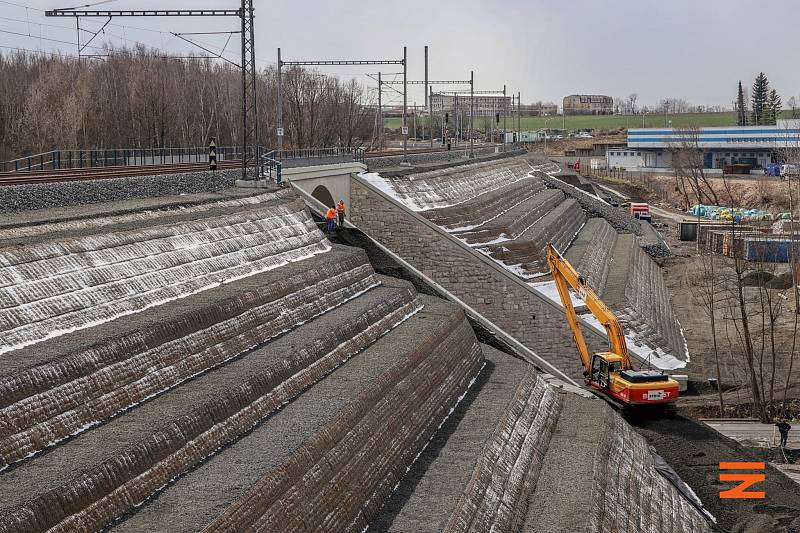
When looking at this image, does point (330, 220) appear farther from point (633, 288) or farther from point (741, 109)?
point (741, 109)

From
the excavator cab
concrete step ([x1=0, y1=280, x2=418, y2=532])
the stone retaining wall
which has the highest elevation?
concrete step ([x1=0, y1=280, x2=418, y2=532])

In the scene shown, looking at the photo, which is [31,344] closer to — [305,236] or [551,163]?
[305,236]

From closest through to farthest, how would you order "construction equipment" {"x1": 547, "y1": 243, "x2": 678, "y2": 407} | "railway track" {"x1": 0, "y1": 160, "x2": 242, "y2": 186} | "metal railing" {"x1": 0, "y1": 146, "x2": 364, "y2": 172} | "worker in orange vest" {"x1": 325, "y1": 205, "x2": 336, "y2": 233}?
"construction equipment" {"x1": 547, "y1": 243, "x2": 678, "y2": 407} < "railway track" {"x1": 0, "y1": 160, "x2": 242, "y2": 186} < "worker in orange vest" {"x1": 325, "y1": 205, "x2": 336, "y2": 233} < "metal railing" {"x1": 0, "y1": 146, "x2": 364, "y2": 172}

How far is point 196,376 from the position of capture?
18484mm

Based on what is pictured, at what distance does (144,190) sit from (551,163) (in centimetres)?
6674

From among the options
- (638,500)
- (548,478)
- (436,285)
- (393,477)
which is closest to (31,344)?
(393,477)

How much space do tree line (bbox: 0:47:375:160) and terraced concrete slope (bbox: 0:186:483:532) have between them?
33159 mm

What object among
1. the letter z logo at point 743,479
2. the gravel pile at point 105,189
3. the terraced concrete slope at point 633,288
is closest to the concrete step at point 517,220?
the terraced concrete slope at point 633,288

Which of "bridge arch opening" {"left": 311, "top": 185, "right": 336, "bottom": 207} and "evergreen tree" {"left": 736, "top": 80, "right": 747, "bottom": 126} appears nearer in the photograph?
"bridge arch opening" {"left": 311, "top": 185, "right": 336, "bottom": 207}

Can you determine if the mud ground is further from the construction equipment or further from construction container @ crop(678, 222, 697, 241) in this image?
A: construction container @ crop(678, 222, 697, 241)

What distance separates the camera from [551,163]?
92812mm

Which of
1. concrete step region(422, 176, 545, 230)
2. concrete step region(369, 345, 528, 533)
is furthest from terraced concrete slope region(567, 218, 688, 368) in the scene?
concrete step region(369, 345, 528, 533)

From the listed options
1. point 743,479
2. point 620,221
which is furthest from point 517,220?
point 620,221

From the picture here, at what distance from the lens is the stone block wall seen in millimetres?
34469
